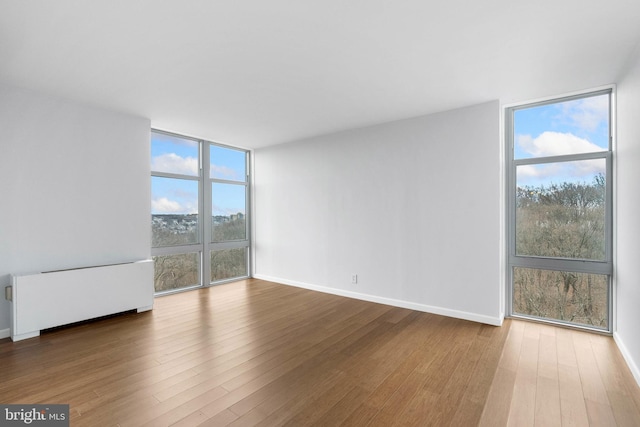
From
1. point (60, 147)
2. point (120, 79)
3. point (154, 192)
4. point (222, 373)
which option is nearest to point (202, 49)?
point (120, 79)

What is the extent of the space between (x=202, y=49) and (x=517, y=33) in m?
2.63

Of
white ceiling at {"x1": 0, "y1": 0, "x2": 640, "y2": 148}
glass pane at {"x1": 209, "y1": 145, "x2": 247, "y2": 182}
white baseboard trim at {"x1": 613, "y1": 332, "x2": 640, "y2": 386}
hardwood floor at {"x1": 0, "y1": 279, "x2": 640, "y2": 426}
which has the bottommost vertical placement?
hardwood floor at {"x1": 0, "y1": 279, "x2": 640, "y2": 426}

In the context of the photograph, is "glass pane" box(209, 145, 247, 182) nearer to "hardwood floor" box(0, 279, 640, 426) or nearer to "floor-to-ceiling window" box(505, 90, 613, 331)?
"hardwood floor" box(0, 279, 640, 426)

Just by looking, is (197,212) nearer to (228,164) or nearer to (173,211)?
(173,211)

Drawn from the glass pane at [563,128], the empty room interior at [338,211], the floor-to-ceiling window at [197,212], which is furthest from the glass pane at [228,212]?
the glass pane at [563,128]

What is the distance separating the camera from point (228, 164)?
6.18 metres

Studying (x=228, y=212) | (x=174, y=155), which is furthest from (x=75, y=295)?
(x=228, y=212)

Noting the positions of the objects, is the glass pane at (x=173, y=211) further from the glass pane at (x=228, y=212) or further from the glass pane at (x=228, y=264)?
the glass pane at (x=228, y=264)

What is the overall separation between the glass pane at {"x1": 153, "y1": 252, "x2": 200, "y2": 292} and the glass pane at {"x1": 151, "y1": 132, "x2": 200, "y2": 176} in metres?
1.54

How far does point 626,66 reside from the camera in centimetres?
282

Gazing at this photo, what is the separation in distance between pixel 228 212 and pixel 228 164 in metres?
1.01

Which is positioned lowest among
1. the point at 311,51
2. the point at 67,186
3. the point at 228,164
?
the point at 67,186

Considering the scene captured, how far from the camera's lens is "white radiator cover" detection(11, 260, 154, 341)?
3.26 meters

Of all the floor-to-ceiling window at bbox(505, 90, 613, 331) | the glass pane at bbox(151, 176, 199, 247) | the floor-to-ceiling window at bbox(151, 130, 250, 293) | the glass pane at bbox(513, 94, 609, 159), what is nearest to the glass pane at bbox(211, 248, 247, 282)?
the floor-to-ceiling window at bbox(151, 130, 250, 293)
